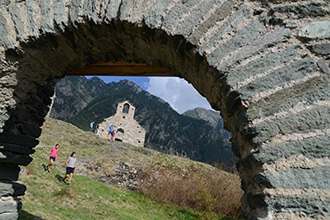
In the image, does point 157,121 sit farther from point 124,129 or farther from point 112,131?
point 112,131

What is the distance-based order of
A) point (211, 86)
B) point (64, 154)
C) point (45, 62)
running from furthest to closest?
1. point (64, 154)
2. point (45, 62)
3. point (211, 86)

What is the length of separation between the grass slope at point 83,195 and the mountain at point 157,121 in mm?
31868

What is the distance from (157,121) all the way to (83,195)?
51.4 m

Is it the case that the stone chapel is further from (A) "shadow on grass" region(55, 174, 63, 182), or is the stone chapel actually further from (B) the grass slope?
(A) "shadow on grass" region(55, 174, 63, 182)

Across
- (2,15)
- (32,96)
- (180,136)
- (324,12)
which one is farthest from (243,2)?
(180,136)

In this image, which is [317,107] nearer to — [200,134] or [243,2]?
[243,2]

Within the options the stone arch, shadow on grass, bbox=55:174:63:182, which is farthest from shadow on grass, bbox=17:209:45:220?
shadow on grass, bbox=55:174:63:182

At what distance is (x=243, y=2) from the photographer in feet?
6.47

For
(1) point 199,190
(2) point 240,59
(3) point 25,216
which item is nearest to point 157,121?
(1) point 199,190

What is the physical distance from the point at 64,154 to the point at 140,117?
47.1 meters

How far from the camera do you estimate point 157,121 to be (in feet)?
200

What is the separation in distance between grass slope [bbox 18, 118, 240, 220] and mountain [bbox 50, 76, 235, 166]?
1255 inches

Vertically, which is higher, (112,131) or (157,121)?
(157,121)

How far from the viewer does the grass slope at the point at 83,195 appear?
288 inches
